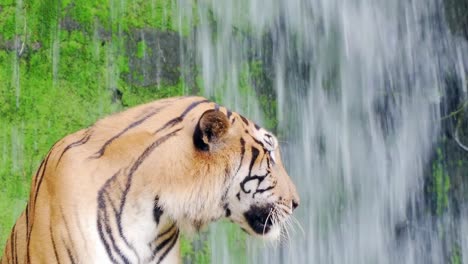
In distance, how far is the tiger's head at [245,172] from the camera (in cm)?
298

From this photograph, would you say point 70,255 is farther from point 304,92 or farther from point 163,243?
point 304,92

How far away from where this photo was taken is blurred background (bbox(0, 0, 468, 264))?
5109 mm

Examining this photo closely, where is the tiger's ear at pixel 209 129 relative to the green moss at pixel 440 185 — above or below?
above

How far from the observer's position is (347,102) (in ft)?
20.2

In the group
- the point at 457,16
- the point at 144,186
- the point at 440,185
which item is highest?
the point at 457,16

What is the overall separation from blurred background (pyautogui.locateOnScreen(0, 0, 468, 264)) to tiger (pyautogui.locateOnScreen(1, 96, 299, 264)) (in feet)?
6.69

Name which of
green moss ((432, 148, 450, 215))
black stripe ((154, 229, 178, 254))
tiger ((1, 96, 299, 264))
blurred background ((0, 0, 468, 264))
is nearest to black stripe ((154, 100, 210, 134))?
tiger ((1, 96, 299, 264))

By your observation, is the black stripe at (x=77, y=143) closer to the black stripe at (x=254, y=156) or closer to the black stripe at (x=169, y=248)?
the black stripe at (x=169, y=248)

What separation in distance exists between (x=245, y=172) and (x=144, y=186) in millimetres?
370

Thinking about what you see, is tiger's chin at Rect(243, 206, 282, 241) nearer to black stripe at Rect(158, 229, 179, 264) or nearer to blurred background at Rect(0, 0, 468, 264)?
black stripe at Rect(158, 229, 179, 264)

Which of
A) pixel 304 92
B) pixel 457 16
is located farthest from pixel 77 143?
pixel 457 16

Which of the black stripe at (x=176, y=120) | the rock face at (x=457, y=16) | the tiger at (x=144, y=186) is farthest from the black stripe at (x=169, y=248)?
the rock face at (x=457, y=16)

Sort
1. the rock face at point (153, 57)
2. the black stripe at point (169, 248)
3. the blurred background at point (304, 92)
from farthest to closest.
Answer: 1. the rock face at point (153, 57)
2. the blurred background at point (304, 92)
3. the black stripe at point (169, 248)

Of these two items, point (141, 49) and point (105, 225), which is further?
point (141, 49)
